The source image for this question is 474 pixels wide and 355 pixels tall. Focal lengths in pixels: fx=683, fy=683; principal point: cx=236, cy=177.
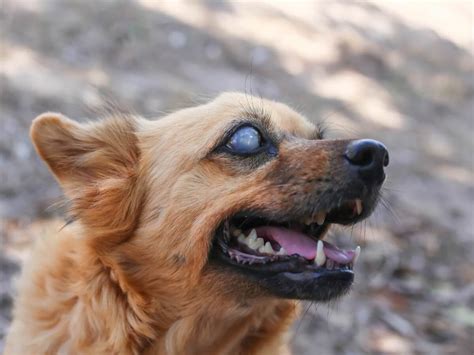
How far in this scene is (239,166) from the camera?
10.6 feet

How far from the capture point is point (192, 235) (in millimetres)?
3148

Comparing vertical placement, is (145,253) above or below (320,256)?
below

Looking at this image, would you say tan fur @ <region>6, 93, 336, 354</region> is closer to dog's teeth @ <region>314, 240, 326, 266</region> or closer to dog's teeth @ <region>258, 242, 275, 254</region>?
dog's teeth @ <region>258, 242, 275, 254</region>

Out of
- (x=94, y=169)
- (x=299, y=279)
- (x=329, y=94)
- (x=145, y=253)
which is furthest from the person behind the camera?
(x=329, y=94)

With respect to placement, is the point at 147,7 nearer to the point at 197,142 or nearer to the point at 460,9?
the point at 197,142

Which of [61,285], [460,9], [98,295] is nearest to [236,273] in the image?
[98,295]

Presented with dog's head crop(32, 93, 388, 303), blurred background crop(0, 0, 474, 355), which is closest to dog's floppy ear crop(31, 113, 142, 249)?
dog's head crop(32, 93, 388, 303)

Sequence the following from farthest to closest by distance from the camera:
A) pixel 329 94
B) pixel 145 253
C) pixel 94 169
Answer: pixel 329 94 < pixel 94 169 < pixel 145 253

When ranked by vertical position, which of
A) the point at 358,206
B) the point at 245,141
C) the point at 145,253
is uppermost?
the point at 245,141

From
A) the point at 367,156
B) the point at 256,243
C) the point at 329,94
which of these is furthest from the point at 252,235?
the point at 329,94

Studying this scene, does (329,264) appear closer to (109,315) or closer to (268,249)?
(268,249)

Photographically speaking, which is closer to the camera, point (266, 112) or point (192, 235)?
point (192, 235)

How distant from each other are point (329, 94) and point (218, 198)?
268 inches

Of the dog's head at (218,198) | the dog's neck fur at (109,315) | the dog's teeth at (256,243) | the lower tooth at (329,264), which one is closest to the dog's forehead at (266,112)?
the dog's head at (218,198)
